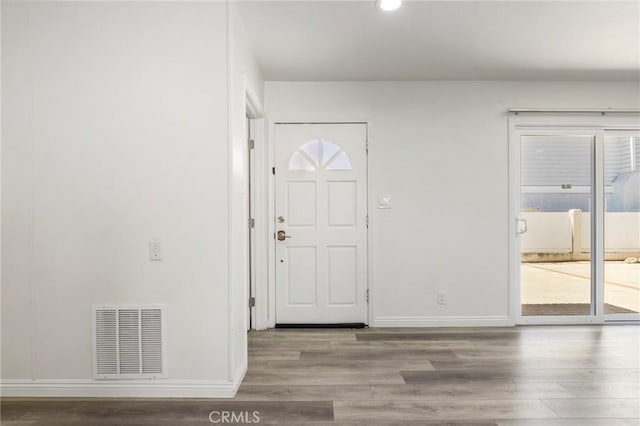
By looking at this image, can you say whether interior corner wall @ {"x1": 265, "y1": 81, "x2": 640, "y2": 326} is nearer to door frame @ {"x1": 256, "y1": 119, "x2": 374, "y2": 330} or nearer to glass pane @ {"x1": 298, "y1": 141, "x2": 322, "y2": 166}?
door frame @ {"x1": 256, "y1": 119, "x2": 374, "y2": 330}

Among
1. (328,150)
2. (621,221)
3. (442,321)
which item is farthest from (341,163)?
(621,221)

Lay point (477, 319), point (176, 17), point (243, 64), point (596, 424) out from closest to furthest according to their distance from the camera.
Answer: point (596, 424) → point (176, 17) → point (243, 64) → point (477, 319)

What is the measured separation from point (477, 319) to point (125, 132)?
352 centimetres

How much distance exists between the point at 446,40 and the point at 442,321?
2.59m

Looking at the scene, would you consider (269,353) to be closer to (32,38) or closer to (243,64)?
(243,64)

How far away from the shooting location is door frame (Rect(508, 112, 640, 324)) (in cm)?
373

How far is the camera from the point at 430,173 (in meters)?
3.73

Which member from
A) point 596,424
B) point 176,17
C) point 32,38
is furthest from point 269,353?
point 32,38

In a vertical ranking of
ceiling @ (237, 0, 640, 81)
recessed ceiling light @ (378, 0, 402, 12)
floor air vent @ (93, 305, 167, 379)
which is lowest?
floor air vent @ (93, 305, 167, 379)

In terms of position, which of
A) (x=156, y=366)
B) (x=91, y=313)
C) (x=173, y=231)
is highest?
(x=173, y=231)

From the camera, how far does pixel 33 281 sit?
2320 millimetres

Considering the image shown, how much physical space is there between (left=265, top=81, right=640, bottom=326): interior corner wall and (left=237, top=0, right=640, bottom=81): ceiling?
0.18 metres

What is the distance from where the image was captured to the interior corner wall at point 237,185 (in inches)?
91.2

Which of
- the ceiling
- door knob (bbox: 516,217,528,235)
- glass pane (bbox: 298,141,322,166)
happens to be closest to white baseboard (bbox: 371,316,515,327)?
door knob (bbox: 516,217,528,235)
